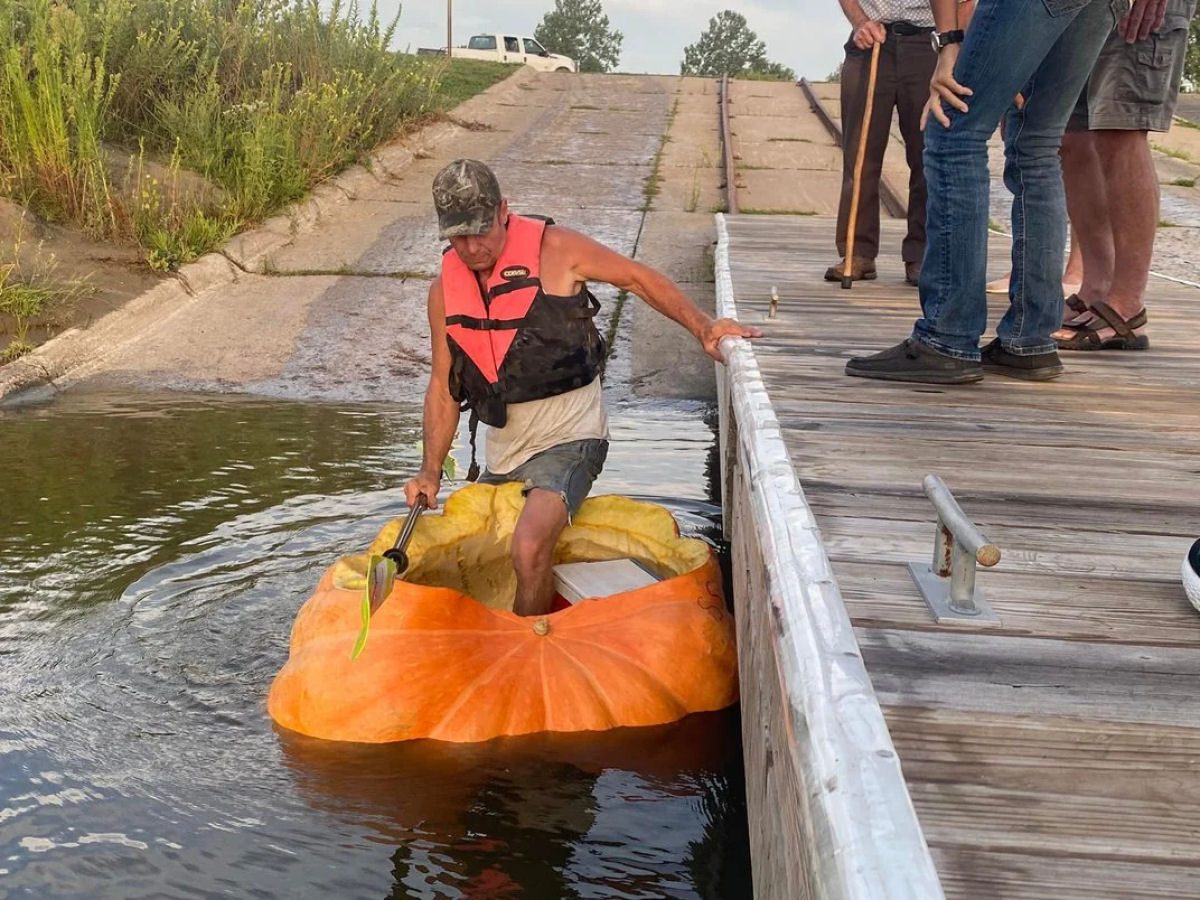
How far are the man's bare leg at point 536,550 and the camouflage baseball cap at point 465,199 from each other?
3.34 ft

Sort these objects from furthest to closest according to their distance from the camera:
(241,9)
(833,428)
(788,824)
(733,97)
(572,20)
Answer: (572,20)
(733,97)
(241,9)
(833,428)
(788,824)

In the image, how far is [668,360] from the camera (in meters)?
9.73

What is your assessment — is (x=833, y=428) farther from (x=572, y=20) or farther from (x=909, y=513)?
(x=572, y=20)

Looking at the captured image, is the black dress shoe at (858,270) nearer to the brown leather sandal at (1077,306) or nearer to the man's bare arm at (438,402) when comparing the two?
the brown leather sandal at (1077,306)

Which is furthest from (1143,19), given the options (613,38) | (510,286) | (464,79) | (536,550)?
(613,38)

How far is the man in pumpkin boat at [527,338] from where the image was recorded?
4.61 meters

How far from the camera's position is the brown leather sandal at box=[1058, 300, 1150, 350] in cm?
543

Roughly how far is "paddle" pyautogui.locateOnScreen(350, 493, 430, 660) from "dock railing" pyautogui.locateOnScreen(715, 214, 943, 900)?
118 centimetres

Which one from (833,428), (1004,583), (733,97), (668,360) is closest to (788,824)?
(1004,583)

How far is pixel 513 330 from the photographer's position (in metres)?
4.78

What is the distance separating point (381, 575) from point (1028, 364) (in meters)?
Answer: 2.48

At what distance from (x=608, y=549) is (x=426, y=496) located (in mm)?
743

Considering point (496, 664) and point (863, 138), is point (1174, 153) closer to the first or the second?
point (863, 138)

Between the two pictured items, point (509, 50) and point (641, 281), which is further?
point (509, 50)
